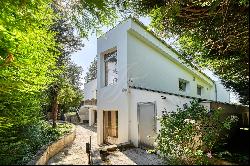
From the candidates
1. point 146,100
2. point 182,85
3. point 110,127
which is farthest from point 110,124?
point 182,85

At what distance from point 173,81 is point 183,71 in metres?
2.10

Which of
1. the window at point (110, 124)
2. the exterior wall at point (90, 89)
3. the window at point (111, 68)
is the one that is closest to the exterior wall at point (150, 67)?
the window at point (111, 68)

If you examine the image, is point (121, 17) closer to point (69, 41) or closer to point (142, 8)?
point (142, 8)

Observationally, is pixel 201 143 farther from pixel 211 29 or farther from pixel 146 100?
pixel 146 100

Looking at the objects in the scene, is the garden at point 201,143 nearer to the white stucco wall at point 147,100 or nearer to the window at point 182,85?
the white stucco wall at point 147,100

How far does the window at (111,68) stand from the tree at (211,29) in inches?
319

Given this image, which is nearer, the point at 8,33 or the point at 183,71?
the point at 8,33

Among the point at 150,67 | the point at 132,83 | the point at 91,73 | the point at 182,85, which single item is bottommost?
the point at 132,83

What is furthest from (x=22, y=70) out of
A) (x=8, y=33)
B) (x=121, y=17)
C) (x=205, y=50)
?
(x=205, y=50)

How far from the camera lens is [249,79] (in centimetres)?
311

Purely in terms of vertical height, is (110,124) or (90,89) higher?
(90,89)

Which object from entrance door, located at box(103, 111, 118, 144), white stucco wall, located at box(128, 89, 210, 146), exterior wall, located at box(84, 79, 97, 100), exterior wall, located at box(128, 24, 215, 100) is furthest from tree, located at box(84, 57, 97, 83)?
white stucco wall, located at box(128, 89, 210, 146)

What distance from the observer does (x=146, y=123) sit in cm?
1271

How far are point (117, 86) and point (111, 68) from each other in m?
1.49
